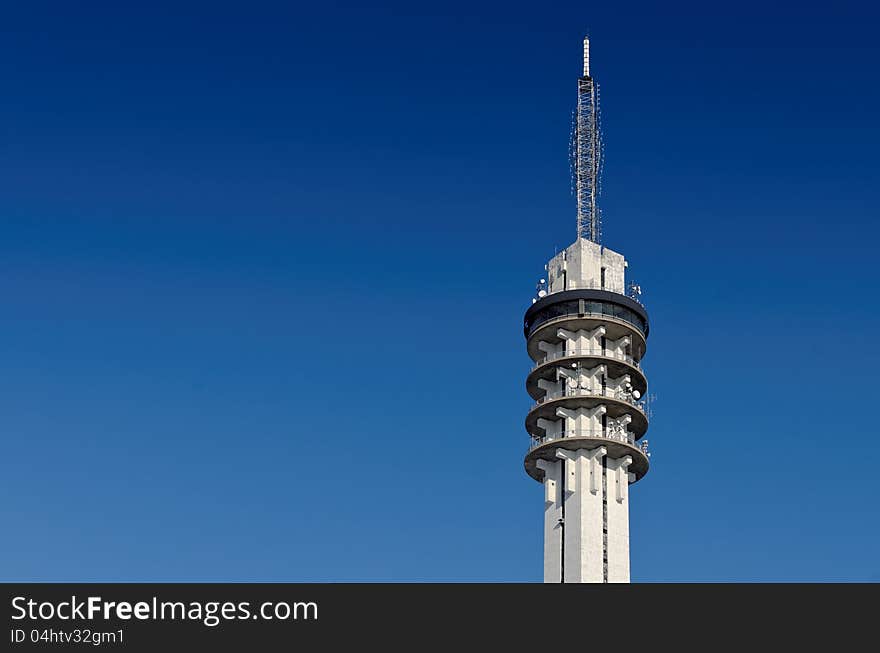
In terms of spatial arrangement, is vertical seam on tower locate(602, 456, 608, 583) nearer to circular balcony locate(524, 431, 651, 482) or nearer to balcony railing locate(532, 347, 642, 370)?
circular balcony locate(524, 431, 651, 482)

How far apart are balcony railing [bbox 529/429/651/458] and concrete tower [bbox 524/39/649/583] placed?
102 mm

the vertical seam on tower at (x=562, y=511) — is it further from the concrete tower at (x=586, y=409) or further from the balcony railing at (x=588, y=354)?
the balcony railing at (x=588, y=354)

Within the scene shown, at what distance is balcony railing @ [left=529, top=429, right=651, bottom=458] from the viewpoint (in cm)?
12288

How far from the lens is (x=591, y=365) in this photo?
Answer: 125438mm

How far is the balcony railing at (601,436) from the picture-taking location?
123m

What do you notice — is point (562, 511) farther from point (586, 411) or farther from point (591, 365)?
point (591, 365)

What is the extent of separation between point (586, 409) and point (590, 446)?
11.3 ft

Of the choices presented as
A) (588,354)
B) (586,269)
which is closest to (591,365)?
(588,354)
